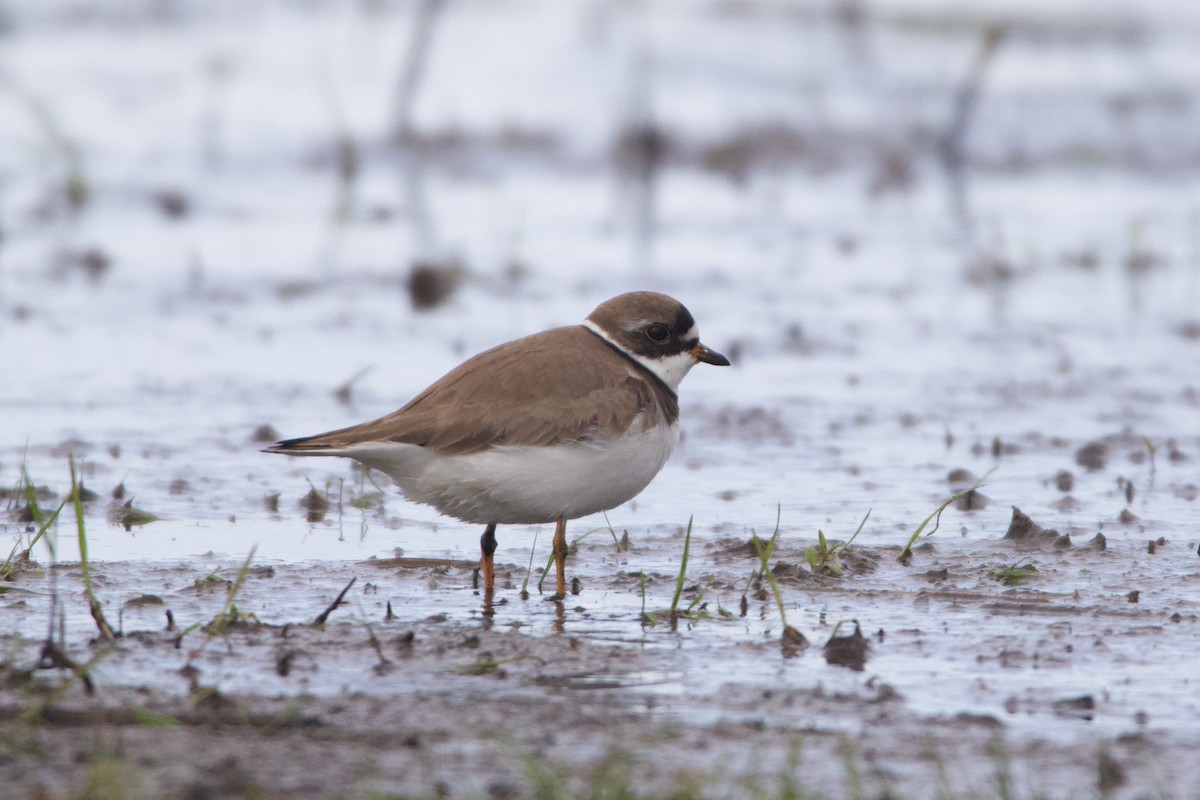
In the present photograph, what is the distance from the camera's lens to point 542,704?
4.23 m

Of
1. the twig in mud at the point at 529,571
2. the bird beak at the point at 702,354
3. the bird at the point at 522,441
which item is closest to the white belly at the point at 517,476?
the bird at the point at 522,441

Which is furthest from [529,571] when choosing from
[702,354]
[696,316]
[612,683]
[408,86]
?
[408,86]

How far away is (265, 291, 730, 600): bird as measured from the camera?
5.27m

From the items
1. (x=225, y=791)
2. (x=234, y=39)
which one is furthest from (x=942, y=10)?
(x=225, y=791)

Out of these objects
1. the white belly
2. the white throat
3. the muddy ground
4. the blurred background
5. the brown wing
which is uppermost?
the blurred background

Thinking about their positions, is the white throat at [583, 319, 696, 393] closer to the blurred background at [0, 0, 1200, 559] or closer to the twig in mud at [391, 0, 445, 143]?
the blurred background at [0, 0, 1200, 559]

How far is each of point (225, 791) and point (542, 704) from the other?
3.08 feet

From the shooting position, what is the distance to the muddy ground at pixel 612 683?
370 centimetres

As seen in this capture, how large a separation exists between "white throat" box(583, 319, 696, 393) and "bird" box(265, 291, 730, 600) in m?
0.28

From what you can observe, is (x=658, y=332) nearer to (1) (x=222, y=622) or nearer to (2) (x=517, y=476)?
(2) (x=517, y=476)

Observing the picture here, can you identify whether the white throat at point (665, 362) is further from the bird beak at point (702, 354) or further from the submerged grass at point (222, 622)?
the submerged grass at point (222, 622)

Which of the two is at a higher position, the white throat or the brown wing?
the white throat

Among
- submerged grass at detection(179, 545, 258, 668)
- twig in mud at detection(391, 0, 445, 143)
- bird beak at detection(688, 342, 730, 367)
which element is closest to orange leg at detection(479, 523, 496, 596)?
submerged grass at detection(179, 545, 258, 668)

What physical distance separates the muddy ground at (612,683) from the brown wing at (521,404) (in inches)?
20.0
